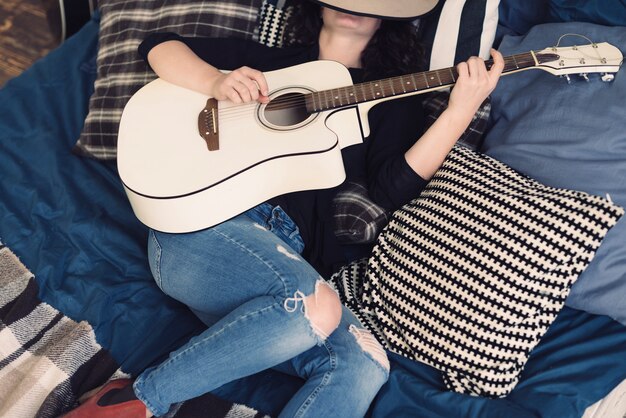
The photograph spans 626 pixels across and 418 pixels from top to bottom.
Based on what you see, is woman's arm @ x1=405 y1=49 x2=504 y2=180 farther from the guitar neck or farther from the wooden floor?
the wooden floor

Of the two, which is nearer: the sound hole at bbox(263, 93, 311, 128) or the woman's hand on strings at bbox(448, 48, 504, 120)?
the woman's hand on strings at bbox(448, 48, 504, 120)

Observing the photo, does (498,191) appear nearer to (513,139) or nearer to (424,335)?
(513,139)

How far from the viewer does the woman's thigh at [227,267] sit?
45.0 inches

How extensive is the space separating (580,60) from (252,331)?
2.81 ft

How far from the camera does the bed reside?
116 centimetres

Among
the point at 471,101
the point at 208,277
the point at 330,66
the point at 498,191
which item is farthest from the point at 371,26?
the point at 208,277

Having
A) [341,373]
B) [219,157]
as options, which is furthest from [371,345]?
[219,157]

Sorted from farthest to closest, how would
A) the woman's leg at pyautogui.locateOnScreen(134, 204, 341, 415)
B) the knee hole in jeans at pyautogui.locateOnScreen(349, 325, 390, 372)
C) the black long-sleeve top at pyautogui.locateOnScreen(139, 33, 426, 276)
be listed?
the black long-sleeve top at pyautogui.locateOnScreen(139, 33, 426, 276), the knee hole in jeans at pyautogui.locateOnScreen(349, 325, 390, 372), the woman's leg at pyautogui.locateOnScreen(134, 204, 341, 415)

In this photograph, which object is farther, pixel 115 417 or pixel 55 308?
pixel 55 308

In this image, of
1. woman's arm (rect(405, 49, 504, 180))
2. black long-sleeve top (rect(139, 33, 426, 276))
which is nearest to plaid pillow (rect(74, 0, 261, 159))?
black long-sleeve top (rect(139, 33, 426, 276))

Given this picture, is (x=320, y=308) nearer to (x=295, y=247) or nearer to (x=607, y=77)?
(x=295, y=247)

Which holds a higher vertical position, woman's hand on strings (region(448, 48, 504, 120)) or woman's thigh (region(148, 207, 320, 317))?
woman's hand on strings (region(448, 48, 504, 120))

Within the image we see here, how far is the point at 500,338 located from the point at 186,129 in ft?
2.56

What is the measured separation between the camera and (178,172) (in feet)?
3.90
